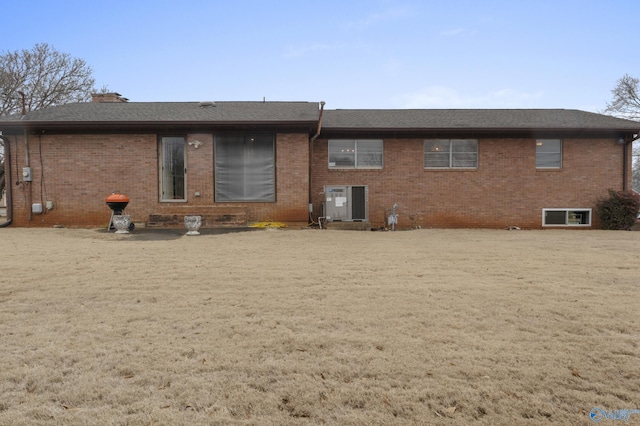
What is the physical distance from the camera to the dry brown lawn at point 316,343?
219 cm

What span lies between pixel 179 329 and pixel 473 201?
12.5 meters

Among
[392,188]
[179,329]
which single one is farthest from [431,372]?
[392,188]

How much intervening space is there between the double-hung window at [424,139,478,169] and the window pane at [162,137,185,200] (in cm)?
868

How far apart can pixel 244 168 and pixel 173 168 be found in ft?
7.80

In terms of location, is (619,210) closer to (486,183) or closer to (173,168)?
(486,183)

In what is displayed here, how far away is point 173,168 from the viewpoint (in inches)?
507

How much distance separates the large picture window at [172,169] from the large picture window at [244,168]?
1.16 m

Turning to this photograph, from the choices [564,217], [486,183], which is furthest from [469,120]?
[564,217]

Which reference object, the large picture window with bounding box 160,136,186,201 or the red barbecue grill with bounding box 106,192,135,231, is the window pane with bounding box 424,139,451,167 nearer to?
the large picture window with bounding box 160,136,186,201

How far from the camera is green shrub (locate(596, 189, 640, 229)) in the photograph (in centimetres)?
A: 1310

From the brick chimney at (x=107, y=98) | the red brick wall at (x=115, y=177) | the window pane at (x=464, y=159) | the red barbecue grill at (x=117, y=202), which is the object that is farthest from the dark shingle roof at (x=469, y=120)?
the brick chimney at (x=107, y=98)

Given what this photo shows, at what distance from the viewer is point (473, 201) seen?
13.8m

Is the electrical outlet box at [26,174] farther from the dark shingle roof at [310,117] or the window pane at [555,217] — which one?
the window pane at [555,217]

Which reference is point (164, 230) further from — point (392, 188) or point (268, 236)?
point (392, 188)
